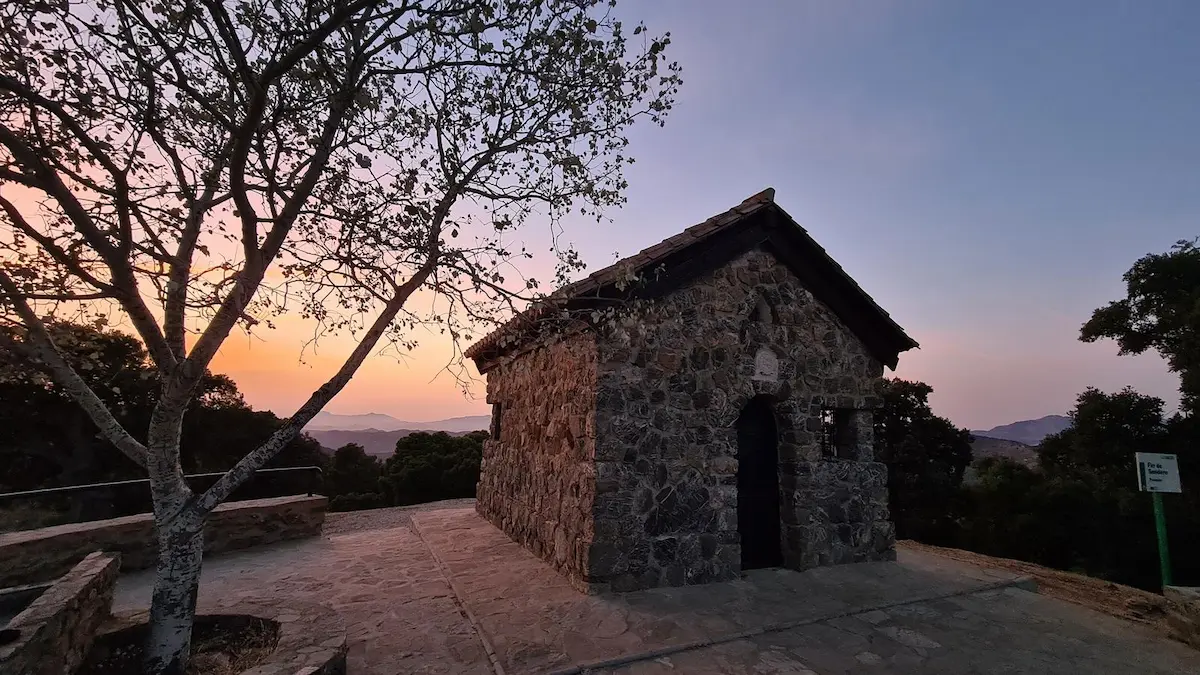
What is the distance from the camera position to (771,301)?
7176 millimetres

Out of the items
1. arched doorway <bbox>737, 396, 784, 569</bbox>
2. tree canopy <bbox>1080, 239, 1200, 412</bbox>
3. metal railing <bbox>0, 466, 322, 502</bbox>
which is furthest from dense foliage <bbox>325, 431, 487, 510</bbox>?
tree canopy <bbox>1080, 239, 1200, 412</bbox>

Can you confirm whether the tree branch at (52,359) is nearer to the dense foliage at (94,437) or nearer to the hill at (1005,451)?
the dense foliage at (94,437)

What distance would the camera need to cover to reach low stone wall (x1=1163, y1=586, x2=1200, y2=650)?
495cm

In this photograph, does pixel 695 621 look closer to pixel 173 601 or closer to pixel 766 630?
pixel 766 630

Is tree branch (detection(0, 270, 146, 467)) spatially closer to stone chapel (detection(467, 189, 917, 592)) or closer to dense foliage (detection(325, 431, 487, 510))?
stone chapel (detection(467, 189, 917, 592))

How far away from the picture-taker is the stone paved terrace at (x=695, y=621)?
14.0 feet

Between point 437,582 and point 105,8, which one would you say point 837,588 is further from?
point 105,8

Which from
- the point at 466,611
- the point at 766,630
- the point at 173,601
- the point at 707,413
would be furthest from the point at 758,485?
the point at 173,601

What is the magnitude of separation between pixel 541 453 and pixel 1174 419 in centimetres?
1369

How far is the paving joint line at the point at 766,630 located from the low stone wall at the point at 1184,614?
4.67 feet

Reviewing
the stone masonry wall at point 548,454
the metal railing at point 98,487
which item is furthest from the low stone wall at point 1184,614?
the metal railing at point 98,487

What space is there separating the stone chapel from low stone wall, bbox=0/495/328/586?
3757 millimetres

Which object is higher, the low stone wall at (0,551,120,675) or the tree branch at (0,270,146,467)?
the tree branch at (0,270,146,467)

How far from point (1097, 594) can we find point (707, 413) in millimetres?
5984
